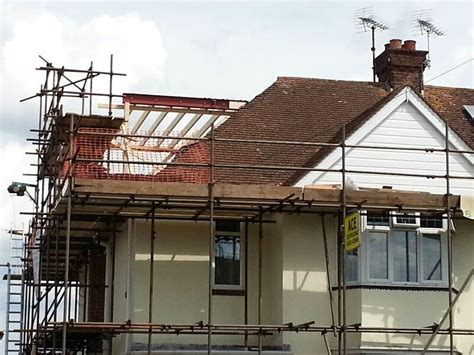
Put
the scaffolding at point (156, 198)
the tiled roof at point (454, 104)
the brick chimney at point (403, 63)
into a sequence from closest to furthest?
1. the scaffolding at point (156, 198)
2. the tiled roof at point (454, 104)
3. the brick chimney at point (403, 63)

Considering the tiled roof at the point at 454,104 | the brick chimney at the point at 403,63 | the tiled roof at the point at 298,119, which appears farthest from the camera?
the brick chimney at the point at 403,63

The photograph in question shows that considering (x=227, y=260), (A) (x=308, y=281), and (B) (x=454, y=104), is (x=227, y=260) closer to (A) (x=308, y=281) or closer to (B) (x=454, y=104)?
(A) (x=308, y=281)

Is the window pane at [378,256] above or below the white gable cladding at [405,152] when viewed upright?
below

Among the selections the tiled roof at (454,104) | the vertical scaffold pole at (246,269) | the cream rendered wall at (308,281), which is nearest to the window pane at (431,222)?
the cream rendered wall at (308,281)

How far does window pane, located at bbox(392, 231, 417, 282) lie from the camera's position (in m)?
20.8

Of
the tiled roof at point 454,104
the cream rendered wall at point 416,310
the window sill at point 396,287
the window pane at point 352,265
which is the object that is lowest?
the cream rendered wall at point 416,310

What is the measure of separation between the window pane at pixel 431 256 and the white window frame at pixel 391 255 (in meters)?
0.08

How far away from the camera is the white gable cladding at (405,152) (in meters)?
21.9

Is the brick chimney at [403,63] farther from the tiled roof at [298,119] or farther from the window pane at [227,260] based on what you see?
the window pane at [227,260]

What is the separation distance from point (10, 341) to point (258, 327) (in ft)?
49.1

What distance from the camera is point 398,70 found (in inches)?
1034

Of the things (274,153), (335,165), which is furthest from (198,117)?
(335,165)

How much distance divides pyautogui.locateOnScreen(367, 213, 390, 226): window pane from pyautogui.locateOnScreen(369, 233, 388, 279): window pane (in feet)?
0.68

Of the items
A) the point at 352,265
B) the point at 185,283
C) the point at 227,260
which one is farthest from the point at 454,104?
the point at 185,283
